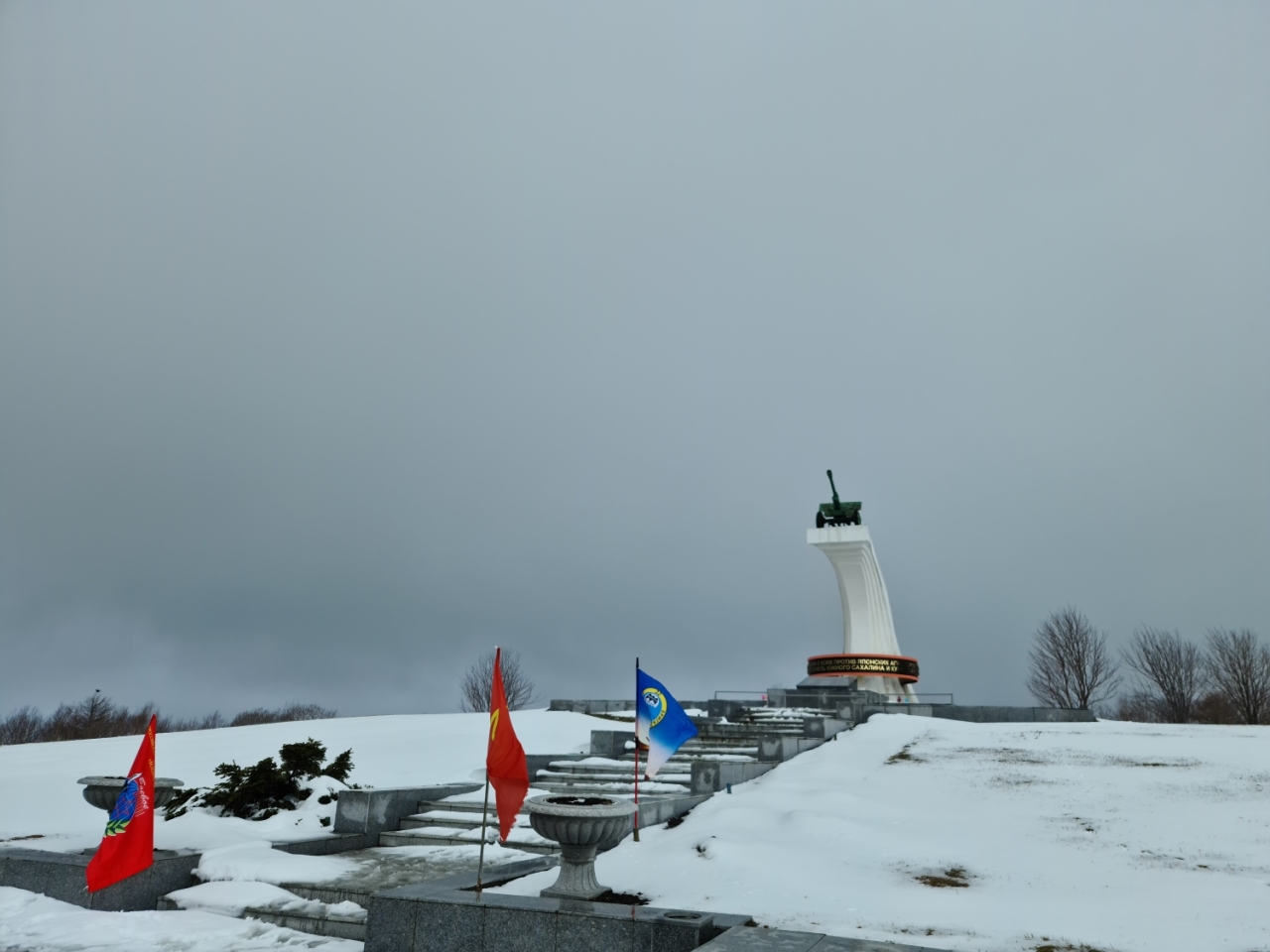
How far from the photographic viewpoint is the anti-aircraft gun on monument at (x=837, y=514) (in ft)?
141

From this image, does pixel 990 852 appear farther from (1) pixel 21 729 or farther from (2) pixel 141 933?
(1) pixel 21 729

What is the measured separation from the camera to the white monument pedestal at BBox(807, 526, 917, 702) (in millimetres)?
40781

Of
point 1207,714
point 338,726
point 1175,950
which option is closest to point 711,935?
point 1175,950

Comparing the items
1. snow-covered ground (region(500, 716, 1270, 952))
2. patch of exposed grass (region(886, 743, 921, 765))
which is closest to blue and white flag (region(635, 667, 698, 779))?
snow-covered ground (region(500, 716, 1270, 952))

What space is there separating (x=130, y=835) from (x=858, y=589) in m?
37.7

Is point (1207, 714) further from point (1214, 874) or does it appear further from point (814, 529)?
point (1214, 874)

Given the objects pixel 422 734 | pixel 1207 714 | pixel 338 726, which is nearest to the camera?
pixel 422 734

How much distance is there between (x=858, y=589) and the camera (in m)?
41.6

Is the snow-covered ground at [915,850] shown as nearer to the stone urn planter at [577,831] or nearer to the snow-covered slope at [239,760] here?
the snow-covered slope at [239,760]

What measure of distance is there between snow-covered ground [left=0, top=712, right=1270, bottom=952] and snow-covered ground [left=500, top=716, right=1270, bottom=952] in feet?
0.11

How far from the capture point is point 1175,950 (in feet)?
21.1

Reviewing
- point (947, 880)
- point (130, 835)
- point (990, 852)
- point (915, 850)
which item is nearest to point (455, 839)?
point (130, 835)

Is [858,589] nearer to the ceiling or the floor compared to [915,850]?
nearer to the ceiling

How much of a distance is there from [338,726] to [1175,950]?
20.1 meters
